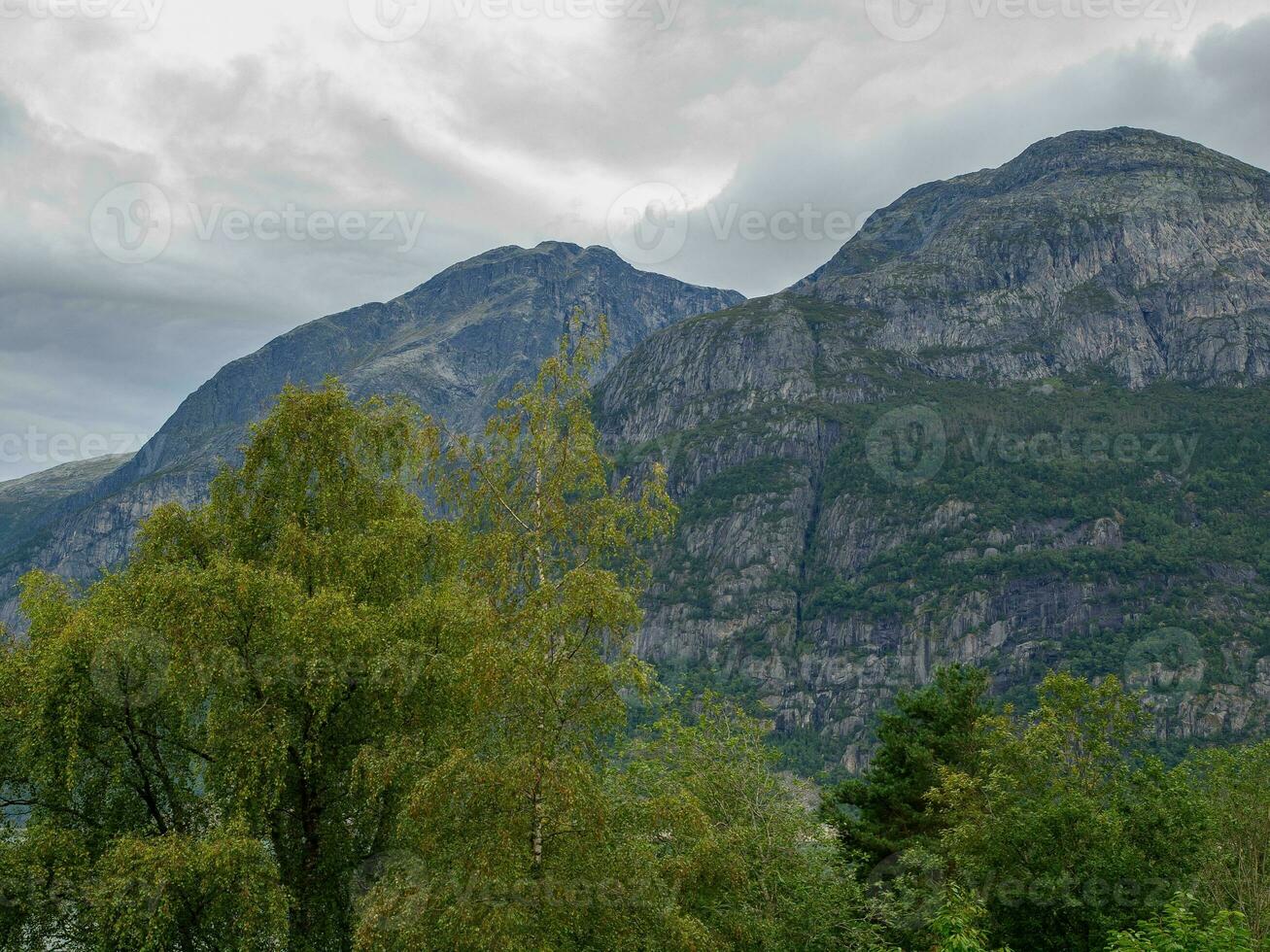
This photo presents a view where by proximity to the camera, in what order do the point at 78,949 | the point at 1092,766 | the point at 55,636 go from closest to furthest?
the point at 78,949
the point at 55,636
the point at 1092,766

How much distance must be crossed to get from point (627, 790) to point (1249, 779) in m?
35.8

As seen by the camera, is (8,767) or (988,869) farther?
(988,869)

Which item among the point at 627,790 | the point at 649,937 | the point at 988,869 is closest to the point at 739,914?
the point at 627,790

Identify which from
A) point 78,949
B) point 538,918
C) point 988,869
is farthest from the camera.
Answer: point 988,869

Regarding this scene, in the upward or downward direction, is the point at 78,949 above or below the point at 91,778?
below

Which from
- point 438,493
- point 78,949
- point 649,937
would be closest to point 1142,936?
point 649,937

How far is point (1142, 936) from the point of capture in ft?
55.7

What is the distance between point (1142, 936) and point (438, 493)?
1717 centimetres

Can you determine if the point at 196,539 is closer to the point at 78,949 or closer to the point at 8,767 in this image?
the point at 8,767

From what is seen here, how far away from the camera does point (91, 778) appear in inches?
637

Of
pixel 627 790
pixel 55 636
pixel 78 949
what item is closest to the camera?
pixel 78 949

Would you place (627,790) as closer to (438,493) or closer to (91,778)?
(438,493)

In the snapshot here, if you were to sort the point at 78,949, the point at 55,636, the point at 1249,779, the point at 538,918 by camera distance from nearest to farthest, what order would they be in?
the point at 538,918, the point at 78,949, the point at 55,636, the point at 1249,779

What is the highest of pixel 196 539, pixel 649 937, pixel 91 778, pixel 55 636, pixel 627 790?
pixel 196 539
